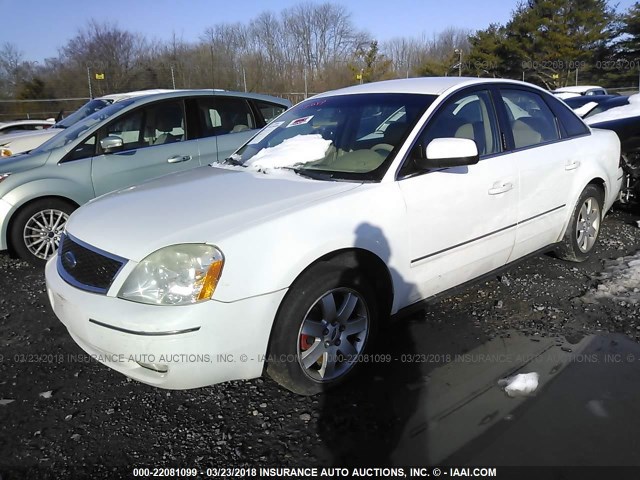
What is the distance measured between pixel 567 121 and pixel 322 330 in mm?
3016

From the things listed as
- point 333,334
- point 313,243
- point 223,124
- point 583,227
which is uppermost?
point 223,124

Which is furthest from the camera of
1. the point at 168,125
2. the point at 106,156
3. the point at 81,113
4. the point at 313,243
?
the point at 81,113

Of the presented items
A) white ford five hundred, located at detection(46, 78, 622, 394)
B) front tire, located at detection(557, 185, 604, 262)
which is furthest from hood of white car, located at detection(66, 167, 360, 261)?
front tire, located at detection(557, 185, 604, 262)

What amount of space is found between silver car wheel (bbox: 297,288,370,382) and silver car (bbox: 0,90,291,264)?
358cm

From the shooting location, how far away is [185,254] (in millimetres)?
2361

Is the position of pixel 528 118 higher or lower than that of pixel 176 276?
higher

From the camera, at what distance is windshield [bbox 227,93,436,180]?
310cm

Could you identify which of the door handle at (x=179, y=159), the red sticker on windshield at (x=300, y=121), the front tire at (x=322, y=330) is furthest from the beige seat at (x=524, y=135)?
the door handle at (x=179, y=159)

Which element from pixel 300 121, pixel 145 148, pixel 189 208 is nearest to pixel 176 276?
pixel 189 208

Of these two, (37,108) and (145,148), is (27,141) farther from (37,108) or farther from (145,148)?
(37,108)

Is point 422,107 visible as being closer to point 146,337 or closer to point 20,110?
point 146,337

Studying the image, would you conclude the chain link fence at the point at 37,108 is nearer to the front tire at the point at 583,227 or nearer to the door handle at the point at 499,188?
the front tire at the point at 583,227

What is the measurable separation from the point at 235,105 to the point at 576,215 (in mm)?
4166

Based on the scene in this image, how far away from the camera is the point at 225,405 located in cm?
277
